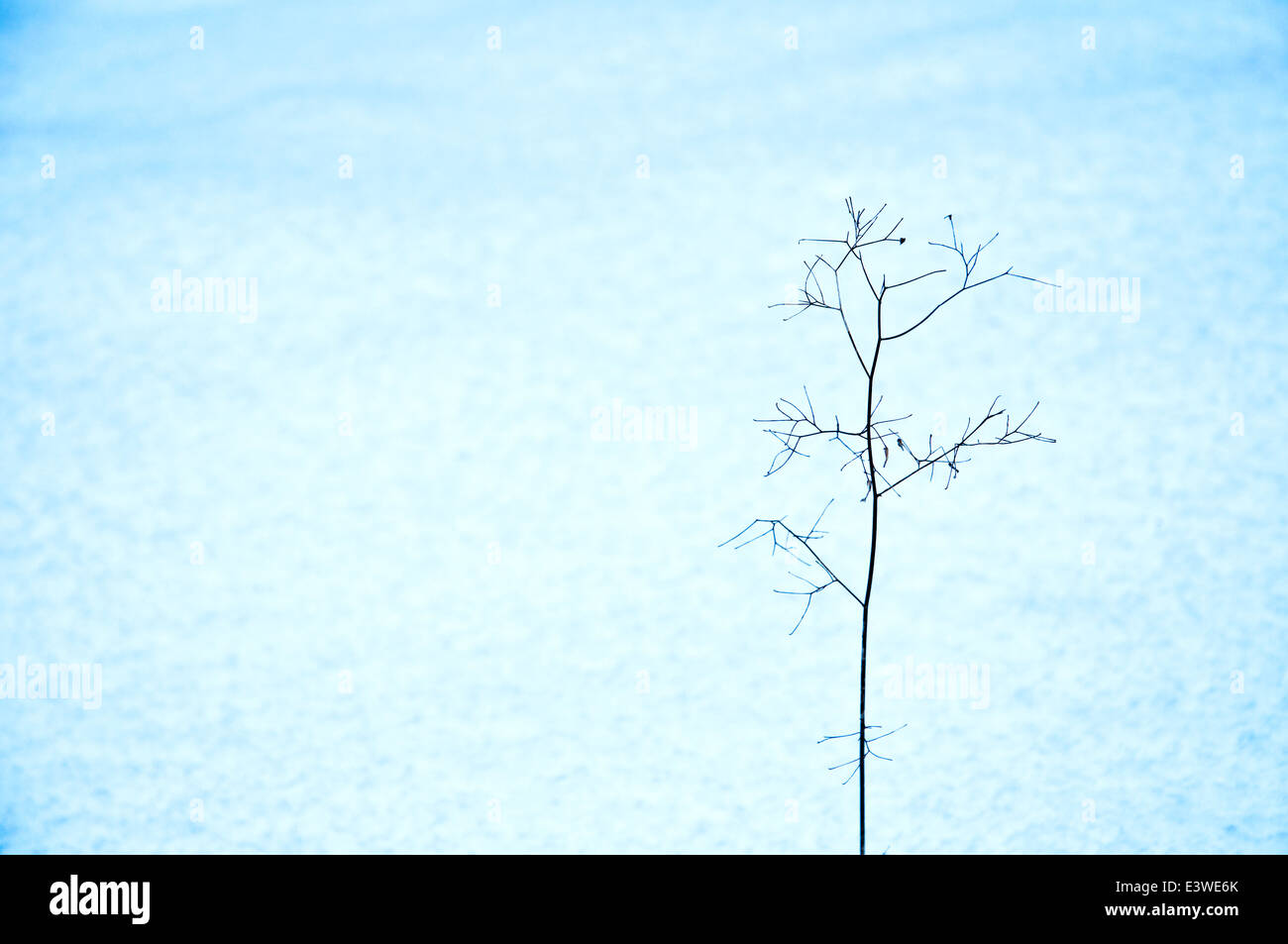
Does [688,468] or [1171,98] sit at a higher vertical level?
[1171,98]

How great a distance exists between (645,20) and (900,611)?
207cm

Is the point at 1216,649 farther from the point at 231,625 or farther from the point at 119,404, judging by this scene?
the point at 119,404

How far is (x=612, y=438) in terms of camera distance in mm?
3170

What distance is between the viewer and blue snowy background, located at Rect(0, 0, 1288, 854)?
9.77ft

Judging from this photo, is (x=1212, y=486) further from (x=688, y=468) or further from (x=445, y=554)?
(x=445, y=554)

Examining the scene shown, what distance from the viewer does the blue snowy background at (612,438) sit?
9.77ft

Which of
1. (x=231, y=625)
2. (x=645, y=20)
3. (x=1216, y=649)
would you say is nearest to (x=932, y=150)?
(x=645, y=20)

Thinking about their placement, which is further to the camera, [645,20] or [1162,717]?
[645,20]

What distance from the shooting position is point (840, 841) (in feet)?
9.61

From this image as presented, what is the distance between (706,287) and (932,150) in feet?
2.75
